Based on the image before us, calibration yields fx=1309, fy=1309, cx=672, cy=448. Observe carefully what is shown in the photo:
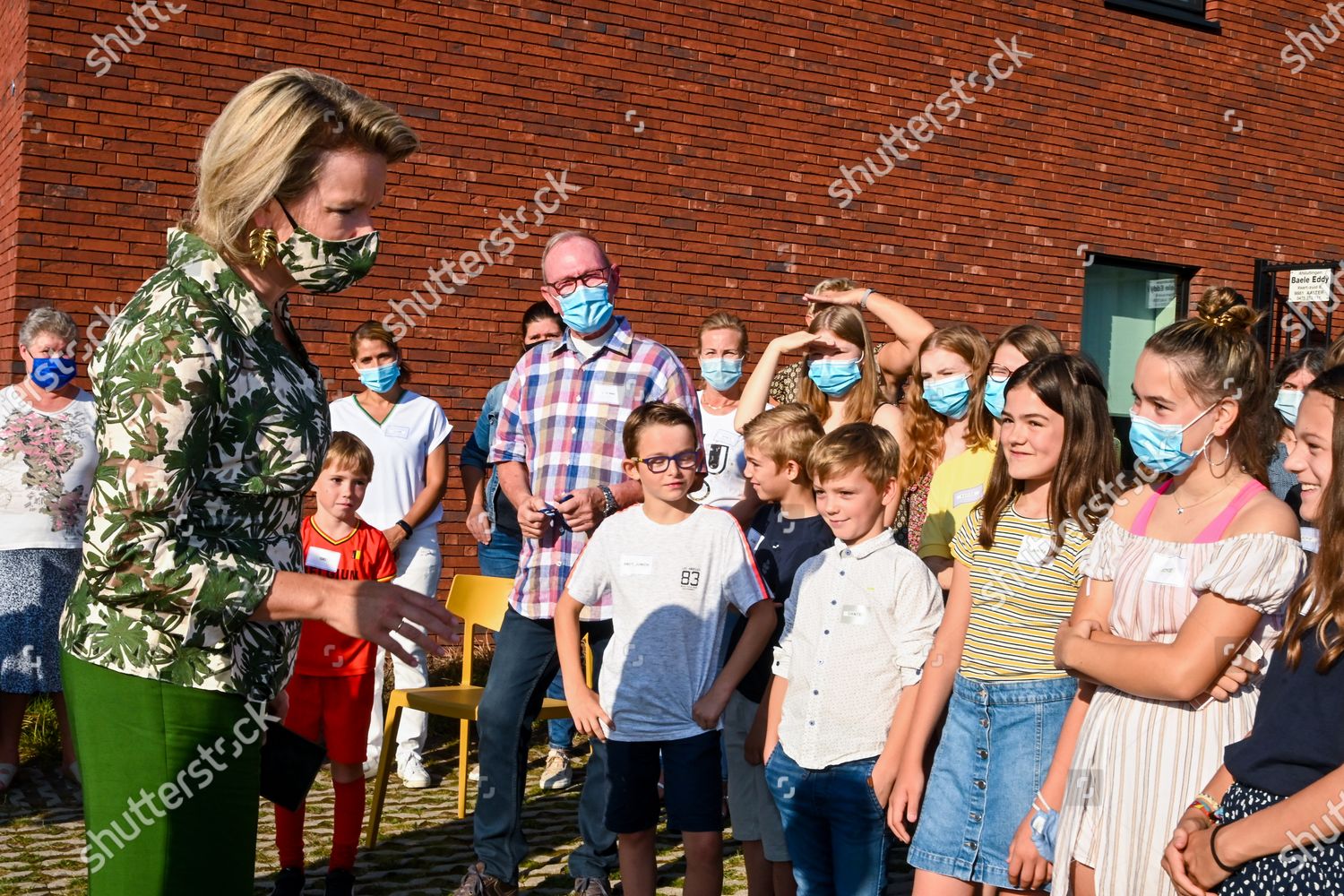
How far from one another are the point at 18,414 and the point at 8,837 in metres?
2.07

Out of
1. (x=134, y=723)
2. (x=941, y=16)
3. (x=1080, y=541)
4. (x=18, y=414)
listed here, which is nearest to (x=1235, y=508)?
(x=1080, y=541)

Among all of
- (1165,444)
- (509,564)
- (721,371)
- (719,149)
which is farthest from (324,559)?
(719,149)

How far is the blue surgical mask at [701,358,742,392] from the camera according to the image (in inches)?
276

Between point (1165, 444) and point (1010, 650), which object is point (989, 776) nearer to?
point (1010, 650)

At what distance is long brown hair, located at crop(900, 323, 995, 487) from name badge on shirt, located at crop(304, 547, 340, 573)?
94.9 inches

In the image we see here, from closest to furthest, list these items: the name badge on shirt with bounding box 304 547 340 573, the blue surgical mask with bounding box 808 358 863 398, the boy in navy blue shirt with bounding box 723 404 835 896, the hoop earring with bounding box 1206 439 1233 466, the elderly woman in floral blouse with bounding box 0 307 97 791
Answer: the hoop earring with bounding box 1206 439 1233 466 → the boy in navy blue shirt with bounding box 723 404 835 896 → the name badge on shirt with bounding box 304 547 340 573 → the blue surgical mask with bounding box 808 358 863 398 → the elderly woman in floral blouse with bounding box 0 307 97 791

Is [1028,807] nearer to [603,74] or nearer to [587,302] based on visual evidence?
[587,302]

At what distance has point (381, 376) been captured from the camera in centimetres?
728

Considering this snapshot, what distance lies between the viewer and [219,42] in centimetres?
862

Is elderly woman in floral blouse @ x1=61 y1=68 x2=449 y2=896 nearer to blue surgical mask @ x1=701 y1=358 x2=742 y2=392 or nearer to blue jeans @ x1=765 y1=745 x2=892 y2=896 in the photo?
blue jeans @ x1=765 y1=745 x2=892 y2=896

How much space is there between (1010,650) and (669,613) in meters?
1.25

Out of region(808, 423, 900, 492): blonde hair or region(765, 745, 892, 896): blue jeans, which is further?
region(808, 423, 900, 492): blonde hair

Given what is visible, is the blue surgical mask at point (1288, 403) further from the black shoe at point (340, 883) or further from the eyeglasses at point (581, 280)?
the black shoe at point (340, 883)

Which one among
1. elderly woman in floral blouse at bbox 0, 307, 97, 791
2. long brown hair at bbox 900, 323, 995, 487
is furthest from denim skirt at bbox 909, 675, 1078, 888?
elderly woman in floral blouse at bbox 0, 307, 97, 791
